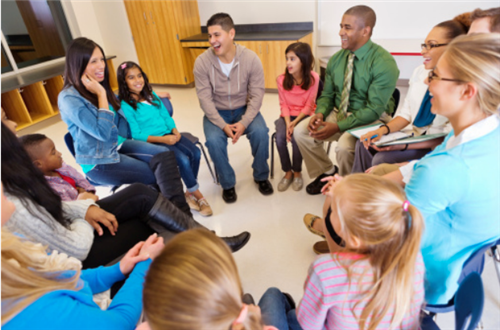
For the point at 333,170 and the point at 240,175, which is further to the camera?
the point at 240,175

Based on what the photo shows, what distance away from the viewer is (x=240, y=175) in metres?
2.79

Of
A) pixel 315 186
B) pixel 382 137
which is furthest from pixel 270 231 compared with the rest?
pixel 382 137

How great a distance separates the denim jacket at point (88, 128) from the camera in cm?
175

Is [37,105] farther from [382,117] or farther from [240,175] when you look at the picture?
[382,117]

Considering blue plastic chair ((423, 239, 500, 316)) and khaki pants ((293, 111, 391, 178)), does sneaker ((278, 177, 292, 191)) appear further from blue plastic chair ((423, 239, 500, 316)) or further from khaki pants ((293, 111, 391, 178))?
blue plastic chair ((423, 239, 500, 316))

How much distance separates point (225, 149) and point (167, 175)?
643mm

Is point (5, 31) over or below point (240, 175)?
over

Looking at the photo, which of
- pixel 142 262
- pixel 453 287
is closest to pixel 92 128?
pixel 142 262

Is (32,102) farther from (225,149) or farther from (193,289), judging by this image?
(193,289)

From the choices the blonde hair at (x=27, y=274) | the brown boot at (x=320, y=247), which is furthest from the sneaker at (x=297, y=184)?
the blonde hair at (x=27, y=274)

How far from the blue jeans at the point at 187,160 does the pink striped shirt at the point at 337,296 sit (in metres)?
1.45

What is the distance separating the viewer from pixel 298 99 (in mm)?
2559

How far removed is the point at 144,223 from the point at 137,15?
438cm

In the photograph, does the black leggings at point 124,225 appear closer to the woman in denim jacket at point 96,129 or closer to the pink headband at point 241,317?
the woman in denim jacket at point 96,129
